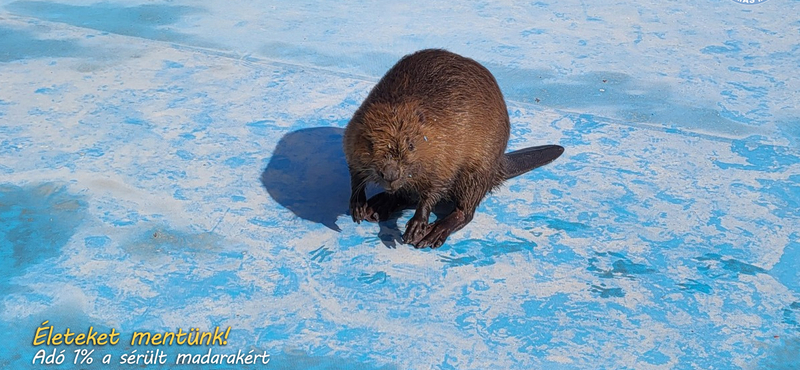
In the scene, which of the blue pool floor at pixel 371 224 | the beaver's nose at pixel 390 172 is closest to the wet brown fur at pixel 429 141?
the beaver's nose at pixel 390 172

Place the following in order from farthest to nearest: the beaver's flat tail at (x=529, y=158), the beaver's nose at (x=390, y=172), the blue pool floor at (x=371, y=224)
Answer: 1. the beaver's flat tail at (x=529, y=158)
2. the beaver's nose at (x=390, y=172)
3. the blue pool floor at (x=371, y=224)

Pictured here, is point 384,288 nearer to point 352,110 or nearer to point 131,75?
point 352,110

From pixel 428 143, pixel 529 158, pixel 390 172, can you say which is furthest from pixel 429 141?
pixel 529 158

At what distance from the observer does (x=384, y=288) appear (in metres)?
2.95

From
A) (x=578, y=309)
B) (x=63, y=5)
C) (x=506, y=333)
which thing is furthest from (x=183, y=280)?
(x=63, y=5)

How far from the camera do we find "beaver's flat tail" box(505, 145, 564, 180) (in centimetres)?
363

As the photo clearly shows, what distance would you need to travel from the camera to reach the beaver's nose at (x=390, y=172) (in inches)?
114

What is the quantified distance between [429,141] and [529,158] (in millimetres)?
866

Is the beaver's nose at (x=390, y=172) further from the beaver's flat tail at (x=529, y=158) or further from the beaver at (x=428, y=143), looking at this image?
the beaver's flat tail at (x=529, y=158)

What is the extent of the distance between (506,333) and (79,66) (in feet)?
10.9

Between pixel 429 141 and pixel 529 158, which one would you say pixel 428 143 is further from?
pixel 529 158

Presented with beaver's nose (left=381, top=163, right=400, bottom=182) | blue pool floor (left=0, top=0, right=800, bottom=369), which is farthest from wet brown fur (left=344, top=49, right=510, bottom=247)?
blue pool floor (left=0, top=0, right=800, bottom=369)

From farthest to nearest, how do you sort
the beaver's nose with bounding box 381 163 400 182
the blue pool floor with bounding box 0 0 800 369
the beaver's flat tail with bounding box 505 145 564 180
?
1. the beaver's flat tail with bounding box 505 145 564 180
2. the beaver's nose with bounding box 381 163 400 182
3. the blue pool floor with bounding box 0 0 800 369

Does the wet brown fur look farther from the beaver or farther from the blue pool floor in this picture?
the blue pool floor
